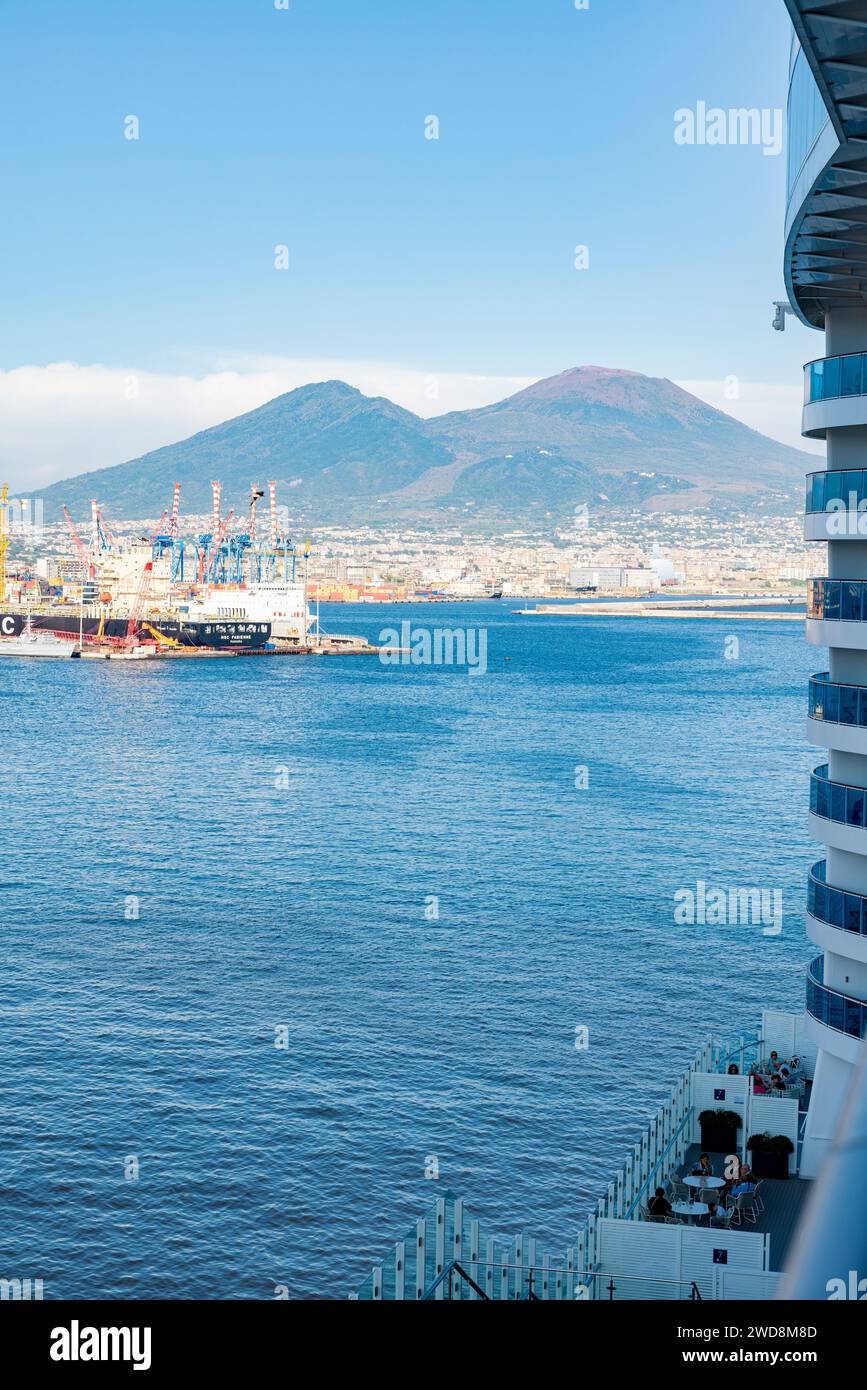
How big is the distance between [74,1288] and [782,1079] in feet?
33.6

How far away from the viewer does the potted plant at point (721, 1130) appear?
19109 millimetres

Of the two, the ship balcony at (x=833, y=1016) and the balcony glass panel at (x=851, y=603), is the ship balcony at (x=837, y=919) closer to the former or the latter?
the ship balcony at (x=833, y=1016)

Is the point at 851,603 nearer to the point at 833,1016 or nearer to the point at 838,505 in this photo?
the point at 838,505

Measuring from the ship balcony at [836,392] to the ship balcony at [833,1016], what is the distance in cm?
705

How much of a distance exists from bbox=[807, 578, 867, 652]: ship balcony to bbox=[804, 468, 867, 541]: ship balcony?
2.02 ft

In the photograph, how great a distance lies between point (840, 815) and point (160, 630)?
127460 millimetres

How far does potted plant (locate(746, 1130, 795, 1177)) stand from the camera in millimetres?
18266

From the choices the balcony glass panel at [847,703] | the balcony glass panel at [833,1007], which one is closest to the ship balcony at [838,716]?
the balcony glass panel at [847,703]

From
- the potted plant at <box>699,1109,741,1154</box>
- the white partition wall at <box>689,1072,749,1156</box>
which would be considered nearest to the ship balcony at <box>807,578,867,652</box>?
the white partition wall at <box>689,1072,749,1156</box>

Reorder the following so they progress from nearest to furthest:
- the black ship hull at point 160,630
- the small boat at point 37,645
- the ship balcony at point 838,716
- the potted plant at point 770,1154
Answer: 1. the ship balcony at point 838,716
2. the potted plant at point 770,1154
3. the small boat at point 37,645
4. the black ship hull at point 160,630

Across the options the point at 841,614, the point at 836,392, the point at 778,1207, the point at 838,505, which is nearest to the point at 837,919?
the point at 778,1207

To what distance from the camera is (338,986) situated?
29.1 meters
